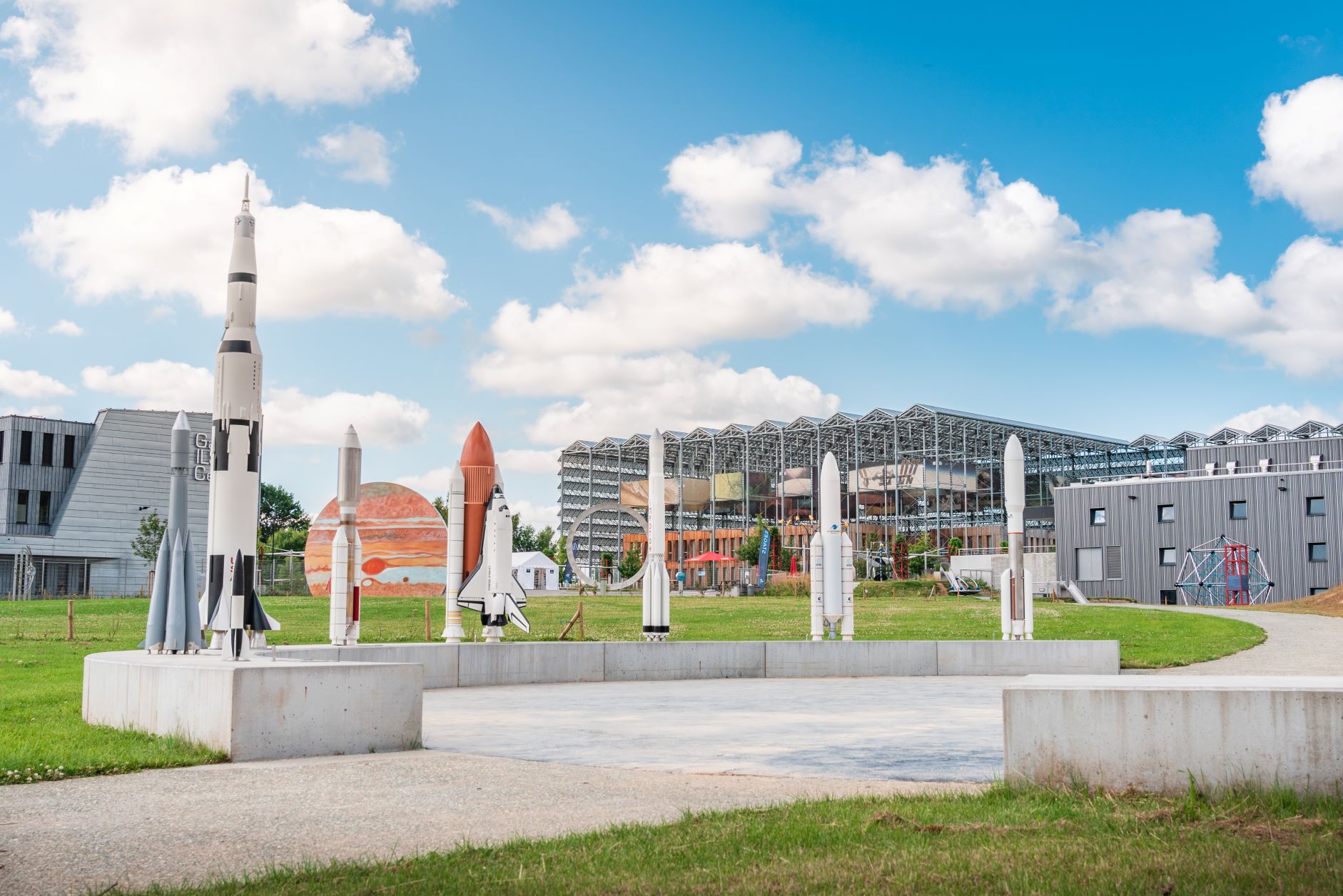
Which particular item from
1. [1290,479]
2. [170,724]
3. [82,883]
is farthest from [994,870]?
A: [1290,479]

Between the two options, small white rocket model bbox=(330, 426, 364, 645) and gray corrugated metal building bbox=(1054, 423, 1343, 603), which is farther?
gray corrugated metal building bbox=(1054, 423, 1343, 603)

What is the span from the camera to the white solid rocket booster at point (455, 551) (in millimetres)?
24972

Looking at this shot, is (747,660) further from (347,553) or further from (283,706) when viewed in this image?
(283,706)

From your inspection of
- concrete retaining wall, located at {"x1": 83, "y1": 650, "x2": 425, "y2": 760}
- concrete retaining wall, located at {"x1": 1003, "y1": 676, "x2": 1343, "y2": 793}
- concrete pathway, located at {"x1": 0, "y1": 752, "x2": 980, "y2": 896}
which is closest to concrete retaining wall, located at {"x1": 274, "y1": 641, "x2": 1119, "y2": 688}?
concrete retaining wall, located at {"x1": 83, "y1": 650, "x2": 425, "y2": 760}

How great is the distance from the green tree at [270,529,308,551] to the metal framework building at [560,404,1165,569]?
21889 millimetres

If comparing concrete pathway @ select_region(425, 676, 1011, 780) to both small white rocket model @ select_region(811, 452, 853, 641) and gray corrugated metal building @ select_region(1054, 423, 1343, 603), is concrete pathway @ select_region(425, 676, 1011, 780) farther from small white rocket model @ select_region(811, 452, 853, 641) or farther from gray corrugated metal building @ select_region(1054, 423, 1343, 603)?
gray corrugated metal building @ select_region(1054, 423, 1343, 603)

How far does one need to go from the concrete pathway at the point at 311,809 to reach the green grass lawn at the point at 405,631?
4.56 ft

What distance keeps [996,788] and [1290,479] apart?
55.2 metres

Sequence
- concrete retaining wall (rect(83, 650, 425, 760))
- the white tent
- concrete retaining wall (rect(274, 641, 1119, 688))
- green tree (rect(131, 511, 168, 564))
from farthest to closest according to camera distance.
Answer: the white tent → green tree (rect(131, 511, 168, 564)) → concrete retaining wall (rect(274, 641, 1119, 688)) → concrete retaining wall (rect(83, 650, 425, 760))

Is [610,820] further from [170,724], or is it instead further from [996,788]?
[170,724]

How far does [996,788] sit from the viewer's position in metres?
8.59

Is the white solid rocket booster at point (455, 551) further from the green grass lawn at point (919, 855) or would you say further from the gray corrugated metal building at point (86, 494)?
the gray corrugated metal building at point (86, 494)

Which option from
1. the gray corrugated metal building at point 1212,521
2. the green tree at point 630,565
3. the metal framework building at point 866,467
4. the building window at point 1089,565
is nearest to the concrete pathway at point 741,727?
the gray corrugated metal building at point 1212,521

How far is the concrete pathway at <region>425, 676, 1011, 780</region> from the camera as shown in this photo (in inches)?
438
